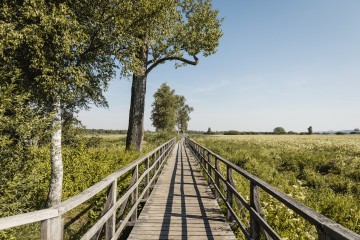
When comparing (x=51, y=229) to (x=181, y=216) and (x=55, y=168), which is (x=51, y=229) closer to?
(x=181, y=216)

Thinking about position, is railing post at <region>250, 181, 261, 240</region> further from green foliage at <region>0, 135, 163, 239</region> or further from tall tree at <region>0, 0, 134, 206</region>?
tall tree at <region>0, 0, 134, 206</region>

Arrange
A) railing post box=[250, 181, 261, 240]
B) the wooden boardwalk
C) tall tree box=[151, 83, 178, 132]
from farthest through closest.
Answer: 1. tall tree box=[151, 83, 178, 132]
2. the wooden boardwalk
3. railing post box=[250, 181, 261, 240]

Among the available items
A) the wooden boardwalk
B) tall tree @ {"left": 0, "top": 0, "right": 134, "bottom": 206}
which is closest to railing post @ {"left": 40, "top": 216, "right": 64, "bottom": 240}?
the wooden boardwalk

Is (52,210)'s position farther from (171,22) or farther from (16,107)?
(171,22)

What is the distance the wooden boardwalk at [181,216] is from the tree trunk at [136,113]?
223 inches

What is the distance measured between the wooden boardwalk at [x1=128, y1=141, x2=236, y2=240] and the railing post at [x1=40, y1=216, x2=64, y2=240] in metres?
2.99

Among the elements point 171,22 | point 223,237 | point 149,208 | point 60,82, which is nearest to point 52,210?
point 223,237

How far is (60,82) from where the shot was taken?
751 centimetres

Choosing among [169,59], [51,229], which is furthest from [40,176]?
[169,59]

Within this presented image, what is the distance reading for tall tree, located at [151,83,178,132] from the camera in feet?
175

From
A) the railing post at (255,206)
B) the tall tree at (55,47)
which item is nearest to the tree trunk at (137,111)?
the tall tree at (55,47)

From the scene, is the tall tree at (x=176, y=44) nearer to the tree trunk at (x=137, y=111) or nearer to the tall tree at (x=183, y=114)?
the tree trunk at (x=137, y=111)

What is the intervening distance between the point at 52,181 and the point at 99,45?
4660 millimetres

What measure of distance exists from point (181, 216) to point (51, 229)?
4292 millimetres
